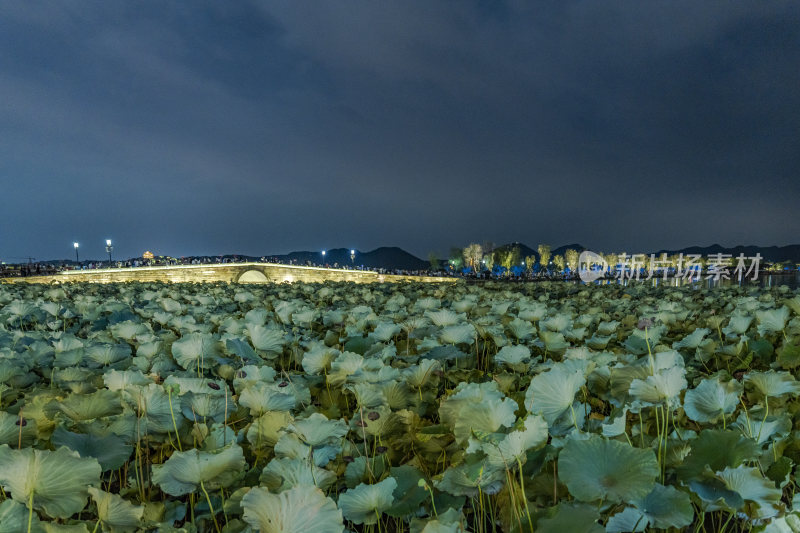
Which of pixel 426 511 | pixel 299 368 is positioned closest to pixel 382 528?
pixel 426 511

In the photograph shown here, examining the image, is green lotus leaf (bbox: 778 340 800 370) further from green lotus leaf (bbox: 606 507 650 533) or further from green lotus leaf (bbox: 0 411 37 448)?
green lotus leaf (bbox: 0 411 37 448)

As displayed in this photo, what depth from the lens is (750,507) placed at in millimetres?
1204

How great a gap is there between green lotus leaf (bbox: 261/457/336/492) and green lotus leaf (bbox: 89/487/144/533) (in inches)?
12.3

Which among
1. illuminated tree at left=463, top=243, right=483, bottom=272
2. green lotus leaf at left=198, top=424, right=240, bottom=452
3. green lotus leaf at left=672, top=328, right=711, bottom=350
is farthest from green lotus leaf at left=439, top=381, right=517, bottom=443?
illuminated tree at left=463, top=243, right=483, bottom=272

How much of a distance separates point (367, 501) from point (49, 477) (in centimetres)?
75

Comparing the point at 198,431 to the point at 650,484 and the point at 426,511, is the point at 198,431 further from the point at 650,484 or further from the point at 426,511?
the point at 650,484

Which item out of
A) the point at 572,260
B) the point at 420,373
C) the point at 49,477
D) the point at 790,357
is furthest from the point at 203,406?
the point at 572,260

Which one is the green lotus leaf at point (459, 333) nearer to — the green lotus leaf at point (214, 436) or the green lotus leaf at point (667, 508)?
the green lotus leaf at point (214, 436)

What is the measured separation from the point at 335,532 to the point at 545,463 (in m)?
0.77

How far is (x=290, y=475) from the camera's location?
1184mm

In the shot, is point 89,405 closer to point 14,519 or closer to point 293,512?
point 14,519

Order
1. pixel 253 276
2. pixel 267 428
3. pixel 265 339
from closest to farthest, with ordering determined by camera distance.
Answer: pixel 267 428, pixel 265 339, pixel 253 276

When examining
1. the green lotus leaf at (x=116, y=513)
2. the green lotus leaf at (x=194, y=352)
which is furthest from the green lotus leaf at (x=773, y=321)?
the green lotus leaf at (x=116, y=513)

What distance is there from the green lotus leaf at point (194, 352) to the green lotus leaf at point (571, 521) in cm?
215
